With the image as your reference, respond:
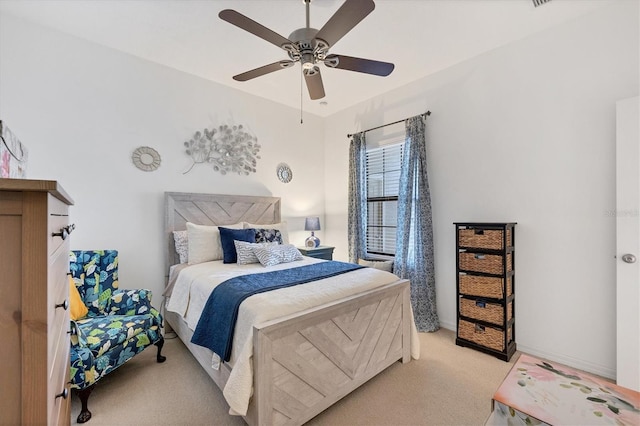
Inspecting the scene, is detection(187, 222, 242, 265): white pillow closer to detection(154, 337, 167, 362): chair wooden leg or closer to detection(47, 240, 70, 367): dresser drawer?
detection(154, 337, 167, 362): chair wooden leg

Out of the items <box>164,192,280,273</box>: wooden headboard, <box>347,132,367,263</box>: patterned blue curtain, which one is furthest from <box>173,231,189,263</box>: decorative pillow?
<box>347,132,367,263</box>: patterned blue curtain

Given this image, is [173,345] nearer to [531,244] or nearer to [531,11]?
[531,244]

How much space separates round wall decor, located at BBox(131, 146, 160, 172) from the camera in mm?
3053

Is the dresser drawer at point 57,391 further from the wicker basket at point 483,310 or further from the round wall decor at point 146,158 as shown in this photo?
the wicker basket at point 483,310

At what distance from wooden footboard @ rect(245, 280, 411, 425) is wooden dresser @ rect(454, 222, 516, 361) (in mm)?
852

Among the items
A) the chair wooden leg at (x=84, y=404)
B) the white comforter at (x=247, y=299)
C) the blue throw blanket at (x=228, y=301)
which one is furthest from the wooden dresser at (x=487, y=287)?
the chair wooden leg at (x=84, y=404)

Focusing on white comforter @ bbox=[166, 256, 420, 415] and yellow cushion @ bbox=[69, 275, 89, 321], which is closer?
white comforter @ bbox=[166, 256, 420, 415]

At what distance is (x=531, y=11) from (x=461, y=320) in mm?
2832

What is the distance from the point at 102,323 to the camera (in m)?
2.12

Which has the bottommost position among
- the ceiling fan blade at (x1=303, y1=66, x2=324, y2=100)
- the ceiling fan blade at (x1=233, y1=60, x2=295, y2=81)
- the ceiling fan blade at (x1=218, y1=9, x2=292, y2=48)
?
the ceiling fan blade at (x1=303, y1=66, x2=324, y2=100)

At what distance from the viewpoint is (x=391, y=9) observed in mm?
2303

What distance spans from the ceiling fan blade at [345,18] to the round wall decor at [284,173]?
255 centimetres

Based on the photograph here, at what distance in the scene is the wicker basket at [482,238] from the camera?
258 cm

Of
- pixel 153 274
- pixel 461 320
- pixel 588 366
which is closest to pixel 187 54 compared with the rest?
pixel 153 274
